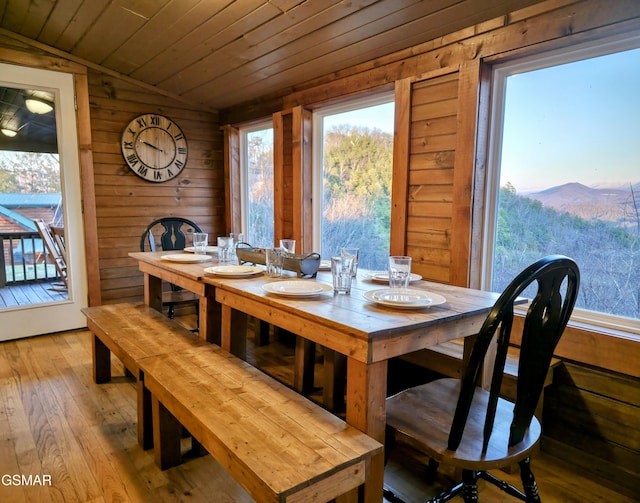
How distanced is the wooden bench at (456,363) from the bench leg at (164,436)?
1.21 m

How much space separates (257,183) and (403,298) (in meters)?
2.86

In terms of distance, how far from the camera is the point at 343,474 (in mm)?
1085

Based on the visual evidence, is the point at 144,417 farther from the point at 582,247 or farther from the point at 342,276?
the point at 582,247

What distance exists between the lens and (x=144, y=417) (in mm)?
1918

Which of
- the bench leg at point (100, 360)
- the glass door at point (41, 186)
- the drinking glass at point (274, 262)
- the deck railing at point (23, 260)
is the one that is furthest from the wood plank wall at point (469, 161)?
the deck railing at point (23, 260)

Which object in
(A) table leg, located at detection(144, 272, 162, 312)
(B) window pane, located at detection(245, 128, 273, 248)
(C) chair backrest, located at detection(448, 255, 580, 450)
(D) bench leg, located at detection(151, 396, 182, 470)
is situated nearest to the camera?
(C) chair backrest, located at detection(448, 255, 580, 450)

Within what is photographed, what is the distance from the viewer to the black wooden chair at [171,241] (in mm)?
3115

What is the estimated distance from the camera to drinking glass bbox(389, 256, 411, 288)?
61.2 inches

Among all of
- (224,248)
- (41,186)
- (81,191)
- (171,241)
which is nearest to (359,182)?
(224,248)

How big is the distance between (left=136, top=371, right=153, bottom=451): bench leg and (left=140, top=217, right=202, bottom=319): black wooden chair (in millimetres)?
1189

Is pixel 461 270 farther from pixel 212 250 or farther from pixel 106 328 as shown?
pixel 106 328

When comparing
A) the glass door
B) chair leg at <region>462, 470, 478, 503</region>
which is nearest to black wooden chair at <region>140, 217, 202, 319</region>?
the glass door

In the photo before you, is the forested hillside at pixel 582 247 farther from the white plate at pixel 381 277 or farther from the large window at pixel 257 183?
the large window at pixel 257 183

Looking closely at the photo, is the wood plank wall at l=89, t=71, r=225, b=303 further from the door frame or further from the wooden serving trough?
the wooden serving trough
